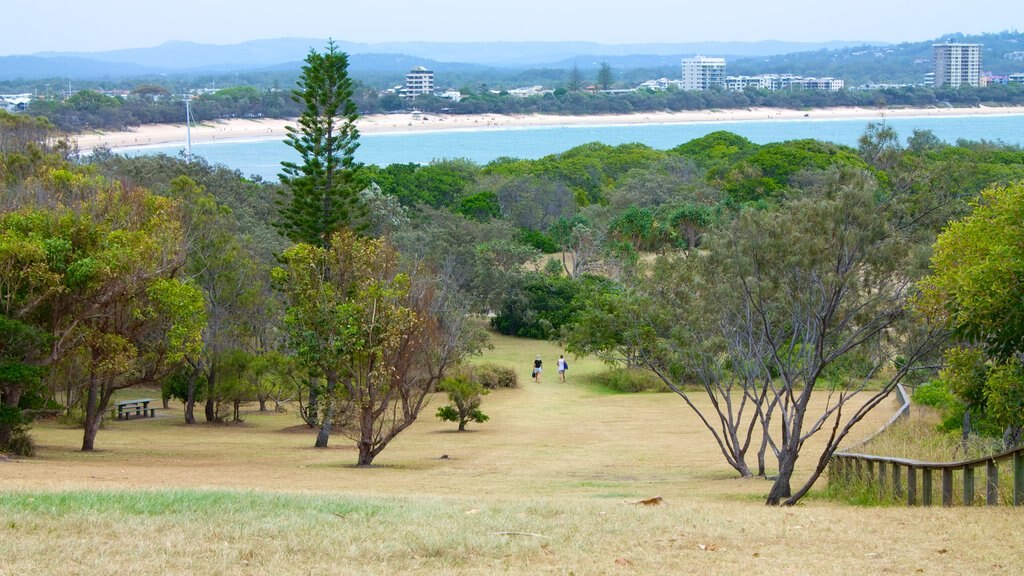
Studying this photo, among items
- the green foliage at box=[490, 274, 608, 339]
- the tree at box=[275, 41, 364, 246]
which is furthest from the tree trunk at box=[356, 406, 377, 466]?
the green foliage at box=[490, 274, 608, 339]

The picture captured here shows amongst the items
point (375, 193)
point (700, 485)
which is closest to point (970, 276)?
point (700, 485)

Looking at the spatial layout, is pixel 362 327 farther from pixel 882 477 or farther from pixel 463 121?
pixel 463 121

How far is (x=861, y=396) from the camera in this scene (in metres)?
28.4

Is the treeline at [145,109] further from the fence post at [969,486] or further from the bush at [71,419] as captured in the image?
the fence post at [969,486]

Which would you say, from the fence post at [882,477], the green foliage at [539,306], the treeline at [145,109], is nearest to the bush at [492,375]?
the green foliage at [539,306]

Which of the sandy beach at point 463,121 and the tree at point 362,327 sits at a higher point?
the sandy beach at point 463,121

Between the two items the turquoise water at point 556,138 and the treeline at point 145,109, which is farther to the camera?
the turquoise water at point 556,138

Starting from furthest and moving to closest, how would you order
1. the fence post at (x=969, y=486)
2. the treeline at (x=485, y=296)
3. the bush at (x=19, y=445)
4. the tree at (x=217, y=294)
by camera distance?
the tree at (x=217, y=294) → the bush at (x=19, y=445) → the treeline at (x=485, y=296) → the fence post at (x=969, y=486)

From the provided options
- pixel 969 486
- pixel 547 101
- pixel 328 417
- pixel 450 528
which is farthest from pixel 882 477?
pixel 547 101

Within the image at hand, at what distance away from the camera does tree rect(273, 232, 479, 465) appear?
18.0m

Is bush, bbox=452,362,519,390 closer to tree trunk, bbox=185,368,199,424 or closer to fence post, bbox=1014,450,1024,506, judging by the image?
tree trunk, bbox=185,368,199,424

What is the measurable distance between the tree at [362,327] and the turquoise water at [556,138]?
99.6 meters

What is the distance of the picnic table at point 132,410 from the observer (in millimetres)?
26203

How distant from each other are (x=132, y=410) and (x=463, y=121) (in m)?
124
